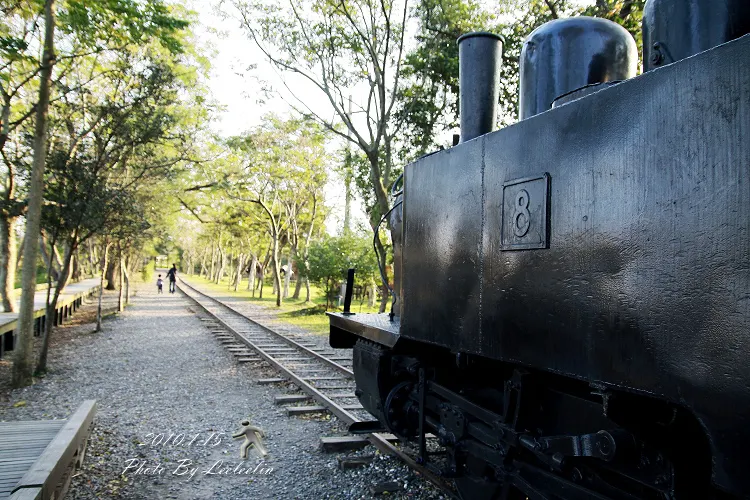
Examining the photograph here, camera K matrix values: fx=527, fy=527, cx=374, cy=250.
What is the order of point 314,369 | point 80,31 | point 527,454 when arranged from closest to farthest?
point 527,454, point 80,31, point 314,369

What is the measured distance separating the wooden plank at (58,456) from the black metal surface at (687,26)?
14.5 feet

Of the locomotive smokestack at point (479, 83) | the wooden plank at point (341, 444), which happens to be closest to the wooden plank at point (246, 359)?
the wooden plank at point (341, 444)

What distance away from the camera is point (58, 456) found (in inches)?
159

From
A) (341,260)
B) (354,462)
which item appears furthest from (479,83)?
(341,260)

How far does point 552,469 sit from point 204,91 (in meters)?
14.7

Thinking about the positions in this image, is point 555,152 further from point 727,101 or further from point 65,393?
point 65,393

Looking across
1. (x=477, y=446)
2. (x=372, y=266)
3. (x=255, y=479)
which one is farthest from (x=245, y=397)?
(x=372, y=266)

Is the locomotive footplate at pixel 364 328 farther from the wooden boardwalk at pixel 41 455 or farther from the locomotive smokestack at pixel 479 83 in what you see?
the wooden boardwalk at pixel 41 455

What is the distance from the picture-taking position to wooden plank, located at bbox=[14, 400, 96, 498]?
3.57 meters

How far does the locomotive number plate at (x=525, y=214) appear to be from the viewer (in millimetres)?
2434

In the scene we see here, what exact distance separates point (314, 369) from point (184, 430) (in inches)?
142

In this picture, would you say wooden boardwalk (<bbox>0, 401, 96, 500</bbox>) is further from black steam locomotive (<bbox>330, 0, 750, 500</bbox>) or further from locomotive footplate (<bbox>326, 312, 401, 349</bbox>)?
black steam locomotive (<bbox>330, 0, 750, 500</bbox>)

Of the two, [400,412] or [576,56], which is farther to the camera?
[400,412]

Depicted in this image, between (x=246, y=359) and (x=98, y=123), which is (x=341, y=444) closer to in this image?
(x=246, y=359)
